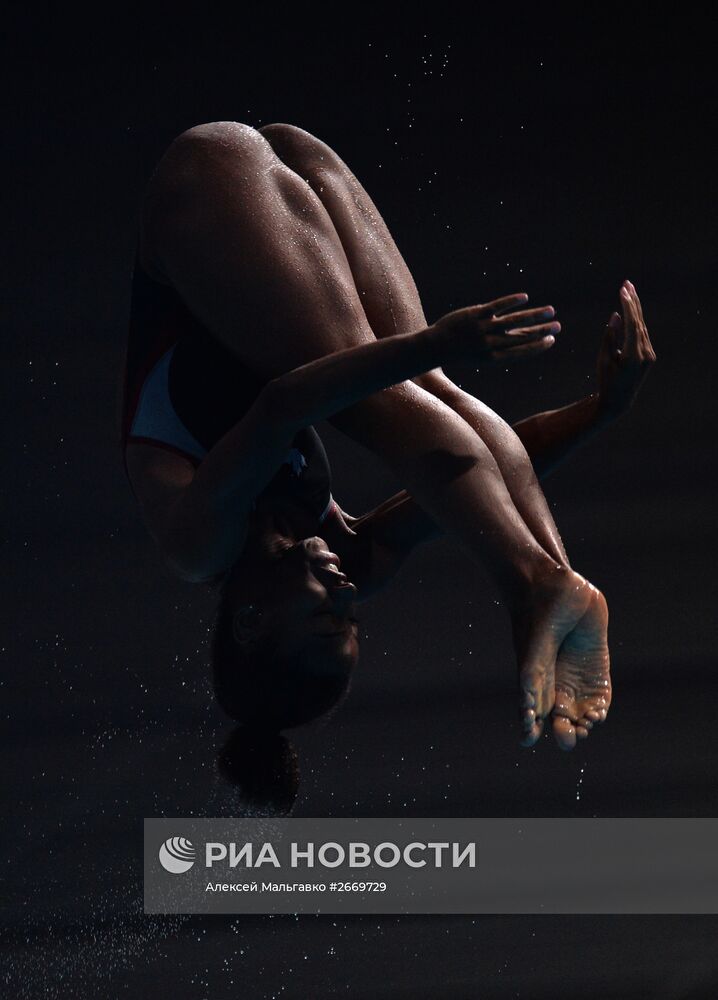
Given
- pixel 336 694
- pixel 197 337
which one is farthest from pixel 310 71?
pixel 336 694

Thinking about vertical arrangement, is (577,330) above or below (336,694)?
above

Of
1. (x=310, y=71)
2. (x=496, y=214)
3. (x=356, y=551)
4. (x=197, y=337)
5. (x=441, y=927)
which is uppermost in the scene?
(x=310, y=71)

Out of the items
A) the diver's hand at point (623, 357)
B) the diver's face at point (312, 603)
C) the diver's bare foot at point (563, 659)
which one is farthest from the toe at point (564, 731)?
the diver's hand at point (623, 357)

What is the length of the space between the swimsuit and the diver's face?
84mm

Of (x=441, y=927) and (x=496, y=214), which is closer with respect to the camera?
(x=441, y=927)

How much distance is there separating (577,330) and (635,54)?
479mm

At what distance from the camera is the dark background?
251 cm

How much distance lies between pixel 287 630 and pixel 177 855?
944mm

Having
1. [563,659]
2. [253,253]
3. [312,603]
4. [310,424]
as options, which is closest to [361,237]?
[253,253]

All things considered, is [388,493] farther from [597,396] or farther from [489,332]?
[489,332]

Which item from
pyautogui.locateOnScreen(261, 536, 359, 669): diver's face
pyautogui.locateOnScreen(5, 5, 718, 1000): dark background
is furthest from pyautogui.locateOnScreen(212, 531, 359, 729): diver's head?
pyautogui.locateOnScreen(5, 5, 718, 1000): dark background

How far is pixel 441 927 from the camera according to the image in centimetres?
253

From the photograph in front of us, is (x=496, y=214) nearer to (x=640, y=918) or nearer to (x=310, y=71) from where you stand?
(x=310, y=71)

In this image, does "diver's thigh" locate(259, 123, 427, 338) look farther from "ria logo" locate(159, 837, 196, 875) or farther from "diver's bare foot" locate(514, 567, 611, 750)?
"ria logo" locate(159, 837, 196, 875)
